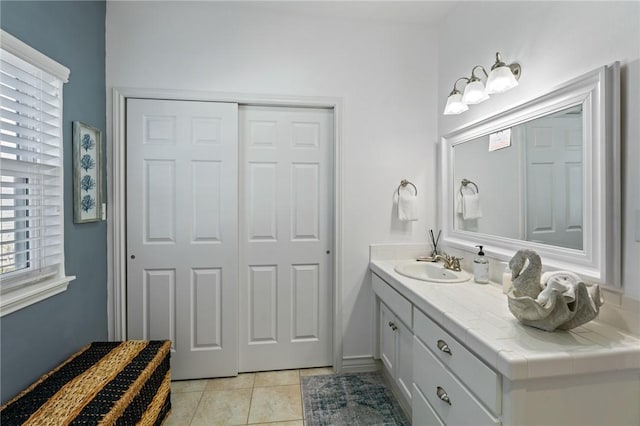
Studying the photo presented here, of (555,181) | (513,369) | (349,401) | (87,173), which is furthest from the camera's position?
(349,401)

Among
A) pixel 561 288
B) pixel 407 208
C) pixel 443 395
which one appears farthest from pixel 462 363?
pixel 407 208

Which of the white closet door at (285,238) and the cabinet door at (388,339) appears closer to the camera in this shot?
the cabinet door at (388,339)

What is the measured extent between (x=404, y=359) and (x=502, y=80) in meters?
1.56

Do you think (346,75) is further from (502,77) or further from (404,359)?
(404,359)

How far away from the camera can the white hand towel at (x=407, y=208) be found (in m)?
2.20

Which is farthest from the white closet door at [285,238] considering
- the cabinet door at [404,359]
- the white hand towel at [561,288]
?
the white hand towel at [561,288]

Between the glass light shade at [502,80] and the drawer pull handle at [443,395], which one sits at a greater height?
the glass light shade at [502,80]

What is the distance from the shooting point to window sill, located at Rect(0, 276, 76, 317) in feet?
4.08

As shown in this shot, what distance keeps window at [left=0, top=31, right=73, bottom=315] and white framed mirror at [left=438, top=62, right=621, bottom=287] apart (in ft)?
7.54

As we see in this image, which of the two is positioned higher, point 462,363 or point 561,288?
point 561,288

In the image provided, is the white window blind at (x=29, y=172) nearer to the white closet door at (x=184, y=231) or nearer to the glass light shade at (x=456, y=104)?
the white closet door at (x=184, y=231)

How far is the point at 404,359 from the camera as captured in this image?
1731 mm

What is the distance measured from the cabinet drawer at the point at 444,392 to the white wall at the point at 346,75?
84 centimetres

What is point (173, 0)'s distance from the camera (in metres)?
2.02
